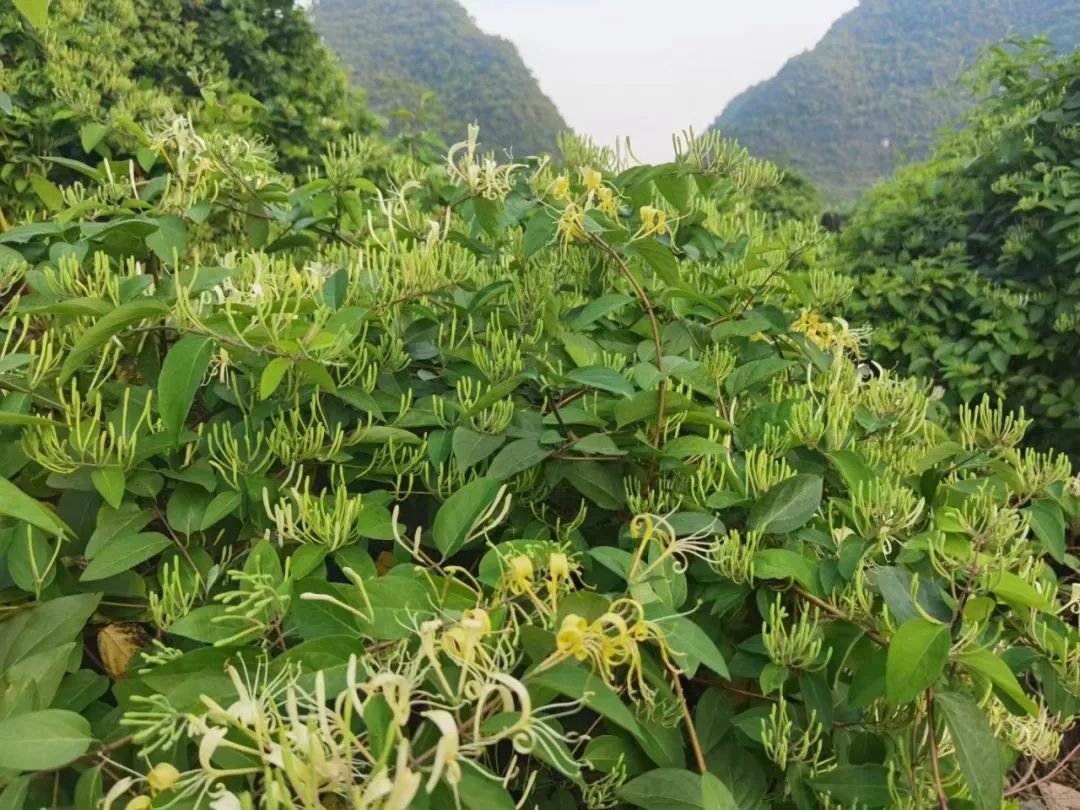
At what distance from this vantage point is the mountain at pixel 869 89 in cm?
A: 668

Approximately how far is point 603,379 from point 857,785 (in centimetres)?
32

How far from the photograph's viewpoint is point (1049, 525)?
62 centimetres

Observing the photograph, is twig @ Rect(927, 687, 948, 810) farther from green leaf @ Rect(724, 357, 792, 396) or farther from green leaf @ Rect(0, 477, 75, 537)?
green leaf @ Rect(0, 477, 75, 537)

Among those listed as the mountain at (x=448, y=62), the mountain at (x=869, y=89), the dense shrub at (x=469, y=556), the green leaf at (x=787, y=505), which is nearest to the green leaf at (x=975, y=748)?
the dense shrub at (x=469, y=556)

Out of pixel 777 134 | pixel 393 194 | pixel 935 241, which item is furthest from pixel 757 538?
pixel 777 134

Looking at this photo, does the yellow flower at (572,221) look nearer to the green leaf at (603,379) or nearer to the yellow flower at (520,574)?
the green leaf at (603,379)

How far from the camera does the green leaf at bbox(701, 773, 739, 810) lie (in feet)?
1.34

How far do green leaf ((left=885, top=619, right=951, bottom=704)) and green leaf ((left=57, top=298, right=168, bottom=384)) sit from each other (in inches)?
19.7

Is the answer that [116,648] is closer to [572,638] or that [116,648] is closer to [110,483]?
[110,483]

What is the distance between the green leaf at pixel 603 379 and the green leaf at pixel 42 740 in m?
0.38

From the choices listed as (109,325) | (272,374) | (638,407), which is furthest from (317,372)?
(638,407)

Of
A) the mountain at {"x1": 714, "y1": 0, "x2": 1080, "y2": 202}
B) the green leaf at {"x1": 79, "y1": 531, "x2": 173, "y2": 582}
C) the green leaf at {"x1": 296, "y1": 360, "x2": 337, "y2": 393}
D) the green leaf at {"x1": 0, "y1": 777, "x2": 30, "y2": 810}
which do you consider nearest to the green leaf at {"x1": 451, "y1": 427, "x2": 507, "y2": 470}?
the green leaf at {"x1": 296, "y1": 360, "x2": 337, "y2": 393}

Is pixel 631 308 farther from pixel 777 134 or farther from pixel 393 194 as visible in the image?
pixel 777 134

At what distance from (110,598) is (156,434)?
121mm
